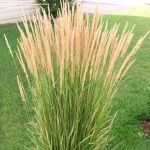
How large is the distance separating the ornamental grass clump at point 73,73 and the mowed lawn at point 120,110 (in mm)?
599

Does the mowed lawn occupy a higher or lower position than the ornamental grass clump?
lower

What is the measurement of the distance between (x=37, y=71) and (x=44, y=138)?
21.2 inches

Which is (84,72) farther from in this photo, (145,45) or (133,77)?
(145,45)

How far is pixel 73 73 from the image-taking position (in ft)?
10.4

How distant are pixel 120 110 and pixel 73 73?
3.04 meters

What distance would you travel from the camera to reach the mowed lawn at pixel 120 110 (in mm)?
5195

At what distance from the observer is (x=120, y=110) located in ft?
20.1

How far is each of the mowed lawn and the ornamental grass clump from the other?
0.60 meters

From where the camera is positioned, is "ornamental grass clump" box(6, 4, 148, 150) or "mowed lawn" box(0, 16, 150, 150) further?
"mowed lawn" box(0, 16, 150, 150)

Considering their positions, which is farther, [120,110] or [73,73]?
[120,110]

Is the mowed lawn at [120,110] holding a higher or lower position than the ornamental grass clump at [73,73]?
lower

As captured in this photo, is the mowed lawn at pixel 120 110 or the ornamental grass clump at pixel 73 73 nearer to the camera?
the ornamental grass clump at pixel 73 73

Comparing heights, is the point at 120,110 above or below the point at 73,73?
below

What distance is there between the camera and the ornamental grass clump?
3109 mm
